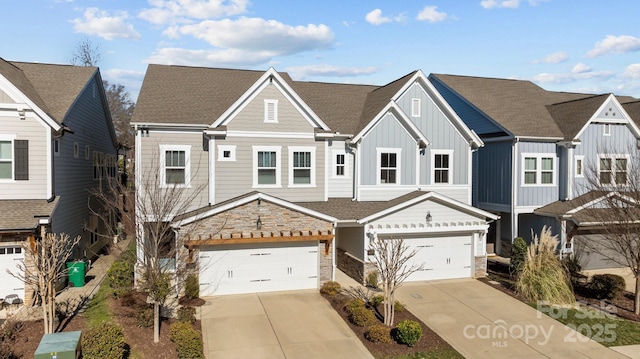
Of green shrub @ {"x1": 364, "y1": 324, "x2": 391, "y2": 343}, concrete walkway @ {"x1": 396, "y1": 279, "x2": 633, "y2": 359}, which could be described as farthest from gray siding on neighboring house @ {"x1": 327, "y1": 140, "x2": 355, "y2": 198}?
green shrub @ {"x1": 364, "y1": 324, "x2": 391, "y2": 343}

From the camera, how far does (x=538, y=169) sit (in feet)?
79.6

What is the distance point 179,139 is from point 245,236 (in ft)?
17.9

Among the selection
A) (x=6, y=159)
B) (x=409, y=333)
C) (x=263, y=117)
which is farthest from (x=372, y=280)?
(x=6, y=159)

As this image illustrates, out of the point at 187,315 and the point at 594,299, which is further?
the point at 594,299

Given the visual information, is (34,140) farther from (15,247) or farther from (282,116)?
(282,116)

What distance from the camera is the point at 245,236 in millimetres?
17234

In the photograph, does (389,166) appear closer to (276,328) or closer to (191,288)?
(276,328)

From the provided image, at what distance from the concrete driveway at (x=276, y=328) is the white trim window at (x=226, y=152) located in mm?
5807

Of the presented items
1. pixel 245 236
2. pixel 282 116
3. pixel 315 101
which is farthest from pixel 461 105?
pixel 245 236

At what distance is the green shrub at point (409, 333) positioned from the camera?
12906 mm

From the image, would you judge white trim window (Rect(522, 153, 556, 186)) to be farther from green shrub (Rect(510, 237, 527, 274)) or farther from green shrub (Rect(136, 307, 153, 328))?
green shrub (Rect(136, 307, 153, 328))

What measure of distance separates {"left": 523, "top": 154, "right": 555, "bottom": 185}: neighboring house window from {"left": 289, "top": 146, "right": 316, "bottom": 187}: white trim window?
11.8 m

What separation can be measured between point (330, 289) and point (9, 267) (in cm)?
1151

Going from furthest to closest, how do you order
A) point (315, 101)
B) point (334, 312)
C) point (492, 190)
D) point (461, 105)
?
point (461, 105), point (492, 190), point (315, 101), point (334, 312)
